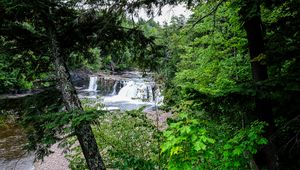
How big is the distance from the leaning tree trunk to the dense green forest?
0.02 metres

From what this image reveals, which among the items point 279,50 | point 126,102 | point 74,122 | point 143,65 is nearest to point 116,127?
point 143,65

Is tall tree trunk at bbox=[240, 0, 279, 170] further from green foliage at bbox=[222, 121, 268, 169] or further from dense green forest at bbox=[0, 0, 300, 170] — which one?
green foliage at bbox=[222, 121, 268, 169]

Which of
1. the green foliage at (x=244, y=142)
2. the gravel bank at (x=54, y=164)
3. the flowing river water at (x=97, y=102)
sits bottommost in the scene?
the gravel bank at (x=54, y=164)

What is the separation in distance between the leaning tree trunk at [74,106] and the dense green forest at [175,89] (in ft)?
0.07

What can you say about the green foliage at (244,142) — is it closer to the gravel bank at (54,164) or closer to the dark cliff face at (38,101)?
the dark cliff face at (38,101)

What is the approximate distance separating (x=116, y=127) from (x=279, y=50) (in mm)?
5372

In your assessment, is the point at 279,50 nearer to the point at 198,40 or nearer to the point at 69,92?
the point at 69,92

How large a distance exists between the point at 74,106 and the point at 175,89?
7.41ft

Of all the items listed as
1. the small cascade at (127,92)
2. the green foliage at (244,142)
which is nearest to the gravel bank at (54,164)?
the green foliage at (244,142)

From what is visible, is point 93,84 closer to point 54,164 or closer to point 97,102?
point 54,164

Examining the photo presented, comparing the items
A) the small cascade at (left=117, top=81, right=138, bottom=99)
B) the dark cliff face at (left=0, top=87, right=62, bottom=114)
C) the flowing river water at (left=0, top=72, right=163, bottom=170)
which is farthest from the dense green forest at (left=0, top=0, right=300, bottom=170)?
the small cascade at (left=117, top=81, right=138, bottom=99)

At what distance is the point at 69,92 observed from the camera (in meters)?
5.77

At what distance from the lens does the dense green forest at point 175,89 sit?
358cm

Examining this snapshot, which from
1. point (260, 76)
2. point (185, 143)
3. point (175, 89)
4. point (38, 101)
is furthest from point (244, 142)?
point (38, 101)
